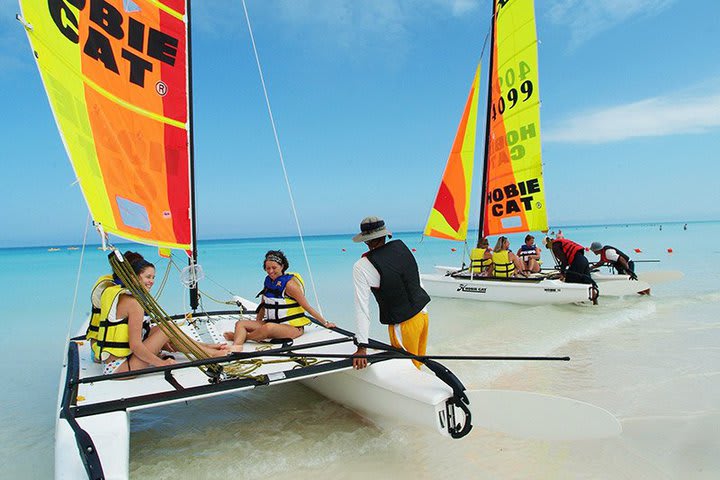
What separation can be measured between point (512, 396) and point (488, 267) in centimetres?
695

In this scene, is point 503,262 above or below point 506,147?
below

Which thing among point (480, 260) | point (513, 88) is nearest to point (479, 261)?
point (480, 260)

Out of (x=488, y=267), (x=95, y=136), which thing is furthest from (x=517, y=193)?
(x=95, y=136)

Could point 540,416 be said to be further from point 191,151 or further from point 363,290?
point 191,151

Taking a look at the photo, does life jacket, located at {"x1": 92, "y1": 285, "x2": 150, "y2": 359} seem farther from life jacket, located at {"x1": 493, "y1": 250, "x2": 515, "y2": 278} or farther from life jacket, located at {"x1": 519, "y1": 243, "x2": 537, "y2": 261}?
life jacket, located at {"x1": 519, "y1": 243, "x2": 537, "y2": 261}

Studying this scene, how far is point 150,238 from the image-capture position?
12.1ft

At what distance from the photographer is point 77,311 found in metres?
11.0

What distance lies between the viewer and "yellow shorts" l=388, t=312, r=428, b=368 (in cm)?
317

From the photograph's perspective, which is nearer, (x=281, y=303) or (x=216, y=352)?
(x=216, y=352)

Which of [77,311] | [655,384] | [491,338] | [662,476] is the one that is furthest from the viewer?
[77,311]

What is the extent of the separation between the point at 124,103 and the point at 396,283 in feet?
8.64

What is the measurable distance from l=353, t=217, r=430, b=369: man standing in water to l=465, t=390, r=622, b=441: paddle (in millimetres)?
640

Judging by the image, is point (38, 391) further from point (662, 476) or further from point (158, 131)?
point (662, 476)

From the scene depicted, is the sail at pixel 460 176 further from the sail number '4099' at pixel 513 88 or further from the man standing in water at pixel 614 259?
the man standing in water at pixel 614 259
